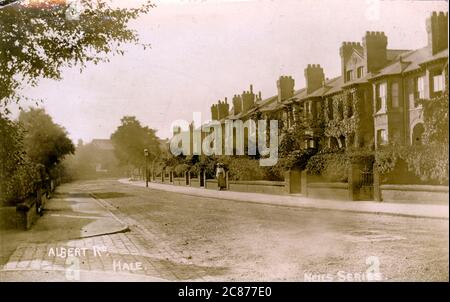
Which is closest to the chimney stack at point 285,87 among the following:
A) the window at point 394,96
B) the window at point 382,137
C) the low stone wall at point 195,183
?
the window at point 382,137

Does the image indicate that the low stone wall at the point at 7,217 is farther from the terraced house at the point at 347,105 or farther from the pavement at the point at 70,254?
the terraced house at the point at 347,105

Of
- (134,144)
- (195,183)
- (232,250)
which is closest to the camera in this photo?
(232,250)

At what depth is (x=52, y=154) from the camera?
9500mm

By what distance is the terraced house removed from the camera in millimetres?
7402

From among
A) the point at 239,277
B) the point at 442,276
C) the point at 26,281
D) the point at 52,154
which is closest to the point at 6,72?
the point at 52,154

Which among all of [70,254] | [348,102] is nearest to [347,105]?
[348,102]

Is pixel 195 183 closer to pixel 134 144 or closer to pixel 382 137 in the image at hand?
pixel 134 144

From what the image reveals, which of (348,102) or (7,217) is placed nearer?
(348,102)

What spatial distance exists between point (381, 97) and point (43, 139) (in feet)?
27.1

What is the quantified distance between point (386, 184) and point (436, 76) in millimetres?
6593

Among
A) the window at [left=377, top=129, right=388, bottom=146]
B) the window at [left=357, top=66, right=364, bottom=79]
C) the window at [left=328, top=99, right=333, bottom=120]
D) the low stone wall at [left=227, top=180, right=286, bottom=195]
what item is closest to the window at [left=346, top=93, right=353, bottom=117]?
the window at [left=328, top=99, right=333, bottom=120]

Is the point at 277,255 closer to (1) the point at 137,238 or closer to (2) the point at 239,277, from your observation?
(2) the point at 239,277

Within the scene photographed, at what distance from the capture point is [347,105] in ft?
30.2

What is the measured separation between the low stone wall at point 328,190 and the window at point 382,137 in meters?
1.55
